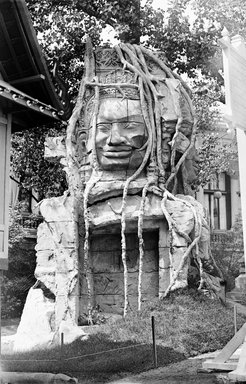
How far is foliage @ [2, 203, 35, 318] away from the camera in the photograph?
19.5 metres

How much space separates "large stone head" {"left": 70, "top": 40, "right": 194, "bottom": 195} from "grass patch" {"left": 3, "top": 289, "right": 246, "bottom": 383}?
357 cm

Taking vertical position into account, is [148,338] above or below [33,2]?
below

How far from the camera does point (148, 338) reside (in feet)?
40.8

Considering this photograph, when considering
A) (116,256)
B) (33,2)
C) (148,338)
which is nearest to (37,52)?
(148,338)

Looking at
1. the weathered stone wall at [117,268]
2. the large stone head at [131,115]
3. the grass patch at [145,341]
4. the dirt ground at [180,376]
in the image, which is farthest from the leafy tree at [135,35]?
the dirt ground at [180,376]

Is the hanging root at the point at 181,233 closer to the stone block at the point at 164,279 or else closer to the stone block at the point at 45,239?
the stone block at the point at 164,279

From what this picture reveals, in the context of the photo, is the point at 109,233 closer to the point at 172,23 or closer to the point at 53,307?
the point at 53,307

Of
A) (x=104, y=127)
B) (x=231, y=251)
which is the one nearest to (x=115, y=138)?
(x=104, y=127)

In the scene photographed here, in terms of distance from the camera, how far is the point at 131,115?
15500mm

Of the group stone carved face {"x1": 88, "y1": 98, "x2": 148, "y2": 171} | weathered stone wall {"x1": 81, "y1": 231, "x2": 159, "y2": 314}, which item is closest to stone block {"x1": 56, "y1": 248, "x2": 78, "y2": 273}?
weathered stone wall {"x1": 81, "y1": 231, "x2": 159, "y2": 314}

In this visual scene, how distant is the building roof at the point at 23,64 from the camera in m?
9.34

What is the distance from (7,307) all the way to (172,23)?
35.3 feet

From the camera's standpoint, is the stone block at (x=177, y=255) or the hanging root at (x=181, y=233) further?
the stone block at (x=177, y=255)

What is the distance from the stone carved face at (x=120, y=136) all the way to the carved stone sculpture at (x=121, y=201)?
0.09ft
